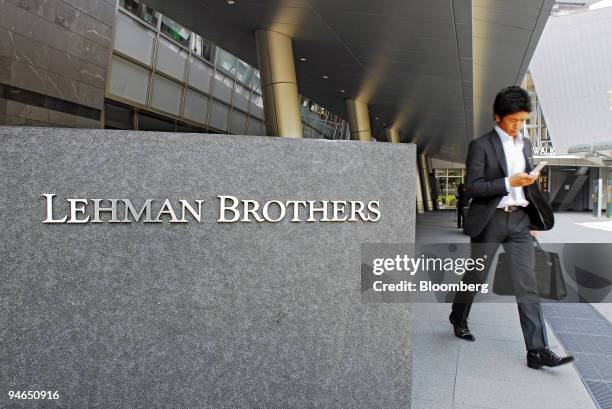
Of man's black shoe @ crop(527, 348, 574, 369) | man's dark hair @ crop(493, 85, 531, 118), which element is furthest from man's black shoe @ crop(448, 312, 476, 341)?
man's dark hair @ crop(493, 85, 531, 118)

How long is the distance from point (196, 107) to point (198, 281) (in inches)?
773

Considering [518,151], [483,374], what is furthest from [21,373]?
[518,151]

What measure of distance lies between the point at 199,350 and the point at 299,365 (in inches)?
21.9

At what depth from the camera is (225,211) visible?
2.74m

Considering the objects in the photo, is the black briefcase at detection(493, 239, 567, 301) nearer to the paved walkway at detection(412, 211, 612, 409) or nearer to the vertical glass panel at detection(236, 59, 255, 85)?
the paved walkway at detection(412, 211, 612, 409)

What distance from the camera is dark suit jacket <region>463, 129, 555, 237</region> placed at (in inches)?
158

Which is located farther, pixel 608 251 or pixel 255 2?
pixel 608 251

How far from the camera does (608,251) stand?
11.6 metres

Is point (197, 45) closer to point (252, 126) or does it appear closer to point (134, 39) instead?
point (134, 39)

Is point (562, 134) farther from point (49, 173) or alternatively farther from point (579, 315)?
point (49, 173)

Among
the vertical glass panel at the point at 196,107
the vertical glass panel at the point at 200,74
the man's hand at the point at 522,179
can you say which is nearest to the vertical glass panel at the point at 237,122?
the vertical glass panel at the point at 196,107

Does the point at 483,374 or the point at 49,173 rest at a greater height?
the point at 49,173

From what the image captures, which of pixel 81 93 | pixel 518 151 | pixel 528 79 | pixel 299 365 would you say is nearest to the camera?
pixel 299 365

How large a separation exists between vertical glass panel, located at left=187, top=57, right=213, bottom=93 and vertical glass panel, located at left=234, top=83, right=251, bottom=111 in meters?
2.69
